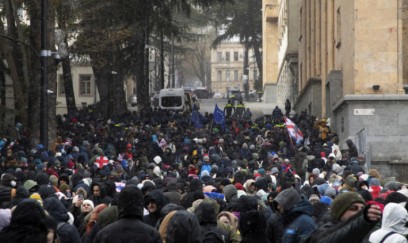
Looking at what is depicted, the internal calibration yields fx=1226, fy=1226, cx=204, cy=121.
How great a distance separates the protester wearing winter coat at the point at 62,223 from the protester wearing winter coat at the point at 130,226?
5.58ft

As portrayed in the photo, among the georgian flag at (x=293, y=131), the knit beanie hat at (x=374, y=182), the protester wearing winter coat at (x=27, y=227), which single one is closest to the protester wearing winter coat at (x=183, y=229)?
the protester wearing winter coat at (x=27, y=227)

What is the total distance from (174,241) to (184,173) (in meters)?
13.5

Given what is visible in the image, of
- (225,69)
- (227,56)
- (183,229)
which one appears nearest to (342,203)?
(183,229)

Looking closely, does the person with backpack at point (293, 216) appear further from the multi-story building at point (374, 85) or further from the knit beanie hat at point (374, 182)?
the multi-story building at point (374, 85)

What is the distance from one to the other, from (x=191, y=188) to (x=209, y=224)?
4943 millimetres

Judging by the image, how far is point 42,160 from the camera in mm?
27188

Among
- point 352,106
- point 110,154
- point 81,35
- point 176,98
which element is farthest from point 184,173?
point 176,98

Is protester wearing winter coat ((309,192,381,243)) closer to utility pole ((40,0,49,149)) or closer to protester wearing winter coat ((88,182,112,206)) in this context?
protester wearing winter coat ((88,182,112,206))

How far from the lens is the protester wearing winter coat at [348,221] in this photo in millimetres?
7891

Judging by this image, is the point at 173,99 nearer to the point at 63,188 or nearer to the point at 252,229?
the point at 63,188

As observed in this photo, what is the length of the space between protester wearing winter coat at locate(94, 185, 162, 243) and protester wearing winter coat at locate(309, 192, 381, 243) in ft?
4.46

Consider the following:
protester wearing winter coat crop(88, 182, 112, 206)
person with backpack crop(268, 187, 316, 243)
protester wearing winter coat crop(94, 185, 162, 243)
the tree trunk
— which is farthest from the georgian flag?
protester wearing winter coat crop(94, 185, 162, 243)

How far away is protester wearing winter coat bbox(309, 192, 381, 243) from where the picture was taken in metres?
7.89

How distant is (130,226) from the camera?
32.2ft
